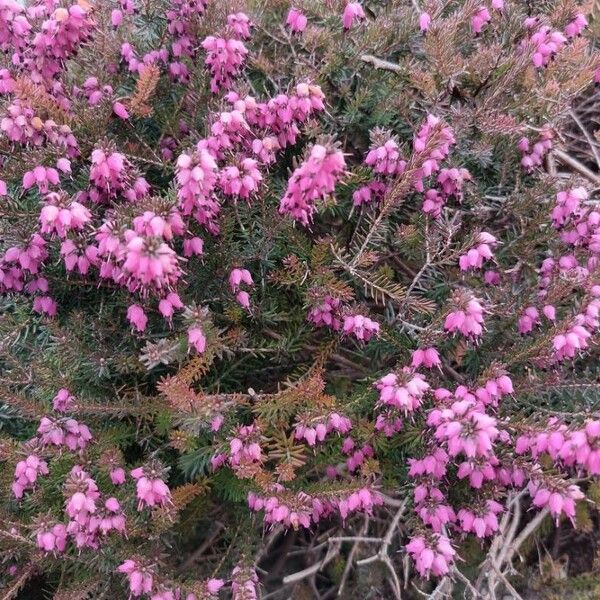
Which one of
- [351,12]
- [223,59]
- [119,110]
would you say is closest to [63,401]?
[119,110]

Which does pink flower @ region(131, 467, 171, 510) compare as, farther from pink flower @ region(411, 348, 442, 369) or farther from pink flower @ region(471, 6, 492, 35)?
pink flower @ region(471, 6, 492, 35)

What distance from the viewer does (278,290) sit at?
2.35 metres

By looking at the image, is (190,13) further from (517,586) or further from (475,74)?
(517,586)

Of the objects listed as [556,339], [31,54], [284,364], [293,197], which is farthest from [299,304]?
[31,54]

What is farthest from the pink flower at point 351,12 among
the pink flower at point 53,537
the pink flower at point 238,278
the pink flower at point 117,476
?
the pink flower at point 53,537

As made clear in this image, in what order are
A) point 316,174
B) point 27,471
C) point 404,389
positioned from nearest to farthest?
point 316,174, point 404,389, point 27,471

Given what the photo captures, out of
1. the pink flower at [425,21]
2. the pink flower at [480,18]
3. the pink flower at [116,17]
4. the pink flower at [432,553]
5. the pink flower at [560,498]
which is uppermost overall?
the pink flower at [480,18]

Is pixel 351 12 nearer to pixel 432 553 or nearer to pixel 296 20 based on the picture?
pixel 296 20

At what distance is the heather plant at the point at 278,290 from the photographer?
1.84 metres

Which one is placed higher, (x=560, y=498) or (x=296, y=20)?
(x=296, y=20)

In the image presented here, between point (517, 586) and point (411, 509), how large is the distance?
111cm

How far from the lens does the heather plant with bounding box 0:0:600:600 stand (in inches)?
72.6

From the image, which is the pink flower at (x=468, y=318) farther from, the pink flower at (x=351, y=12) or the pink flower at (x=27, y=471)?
the pink flower at (x=27, y=471)

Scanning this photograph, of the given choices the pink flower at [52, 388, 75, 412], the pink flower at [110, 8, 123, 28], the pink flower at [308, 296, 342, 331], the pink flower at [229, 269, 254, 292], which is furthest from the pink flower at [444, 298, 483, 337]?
the pink flower at [110, 8, 123, 28]
